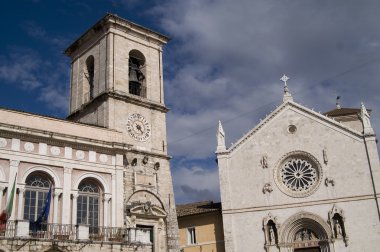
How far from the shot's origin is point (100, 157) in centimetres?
2270

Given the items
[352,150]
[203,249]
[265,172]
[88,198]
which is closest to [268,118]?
[265,172]

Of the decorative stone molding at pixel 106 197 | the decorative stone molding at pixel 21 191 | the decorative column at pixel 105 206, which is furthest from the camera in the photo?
the decorative stone molding at pixel 106 197

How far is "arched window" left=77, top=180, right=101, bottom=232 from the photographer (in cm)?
2150

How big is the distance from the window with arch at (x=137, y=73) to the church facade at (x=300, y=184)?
9.18 m

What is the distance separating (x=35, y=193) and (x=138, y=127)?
22.9 feet

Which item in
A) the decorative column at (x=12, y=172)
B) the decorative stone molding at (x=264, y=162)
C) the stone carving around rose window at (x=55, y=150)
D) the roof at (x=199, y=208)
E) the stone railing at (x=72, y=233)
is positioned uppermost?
the decorative stone molding at (x=264, y=162)

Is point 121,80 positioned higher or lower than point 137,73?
lower

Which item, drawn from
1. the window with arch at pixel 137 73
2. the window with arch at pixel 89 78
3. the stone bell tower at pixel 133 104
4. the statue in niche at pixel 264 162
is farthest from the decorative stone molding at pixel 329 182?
the window with arch at pixel 89 78

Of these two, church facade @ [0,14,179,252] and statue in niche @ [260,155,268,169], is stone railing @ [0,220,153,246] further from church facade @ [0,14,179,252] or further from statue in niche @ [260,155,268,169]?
statue in niche @ [260,155,268,169]

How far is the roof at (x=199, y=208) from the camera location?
34656 millimetres

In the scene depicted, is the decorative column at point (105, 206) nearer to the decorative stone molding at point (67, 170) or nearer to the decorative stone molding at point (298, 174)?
the decorative stone molding at point (67, 170)

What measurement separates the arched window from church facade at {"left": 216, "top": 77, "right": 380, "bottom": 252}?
12.7 metres

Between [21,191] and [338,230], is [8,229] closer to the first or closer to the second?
[21,191]

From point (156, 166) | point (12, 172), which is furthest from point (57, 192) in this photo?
point (156, 166)
